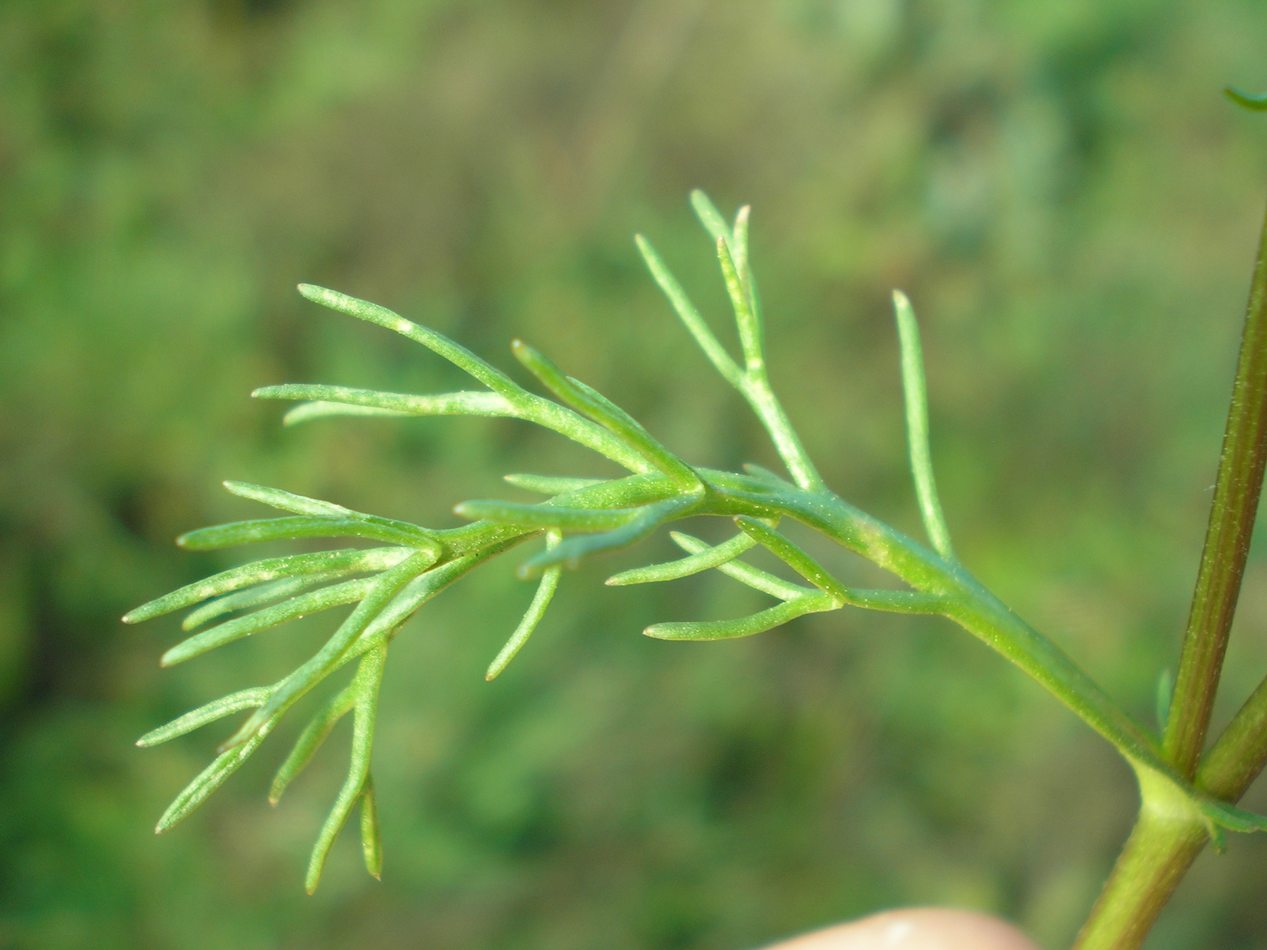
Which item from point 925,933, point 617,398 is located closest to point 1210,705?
point 925,933

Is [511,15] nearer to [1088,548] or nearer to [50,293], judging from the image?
[50,293]

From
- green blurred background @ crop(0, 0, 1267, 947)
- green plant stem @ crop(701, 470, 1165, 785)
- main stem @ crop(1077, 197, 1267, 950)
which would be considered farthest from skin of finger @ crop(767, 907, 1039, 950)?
green blurred background @ crop(0, 0, 1267, 947)

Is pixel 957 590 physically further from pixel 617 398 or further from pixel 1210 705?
pixel 617 398

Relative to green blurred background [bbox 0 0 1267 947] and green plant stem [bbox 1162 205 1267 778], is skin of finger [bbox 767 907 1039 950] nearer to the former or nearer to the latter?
green plant stem [bbox 1162 205 1267 778]

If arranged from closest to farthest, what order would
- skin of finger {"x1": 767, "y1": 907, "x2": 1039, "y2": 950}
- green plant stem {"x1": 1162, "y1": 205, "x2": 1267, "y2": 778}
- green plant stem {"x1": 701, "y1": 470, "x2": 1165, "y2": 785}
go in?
green plant stem {"x1": 1162, "y1": 205, "x2": 1267, "y2": 778} → green plant stem {"x1": 701, "y1": 470, "x2": 1165, "y2": 785} → skin of finger {"x1": 767, "y1": 907, "x2": 1039, "y2": 950}

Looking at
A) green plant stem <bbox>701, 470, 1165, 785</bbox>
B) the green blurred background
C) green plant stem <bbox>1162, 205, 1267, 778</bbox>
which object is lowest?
the green blurred background

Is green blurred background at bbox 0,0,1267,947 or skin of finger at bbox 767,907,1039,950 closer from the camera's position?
skin of finger at bbox 767,907,1039,950

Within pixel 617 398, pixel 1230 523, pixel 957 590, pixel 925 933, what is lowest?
pixel 617 398

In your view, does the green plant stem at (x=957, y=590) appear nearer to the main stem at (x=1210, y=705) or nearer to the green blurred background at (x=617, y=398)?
the main stem at (x=1210, y=705)
